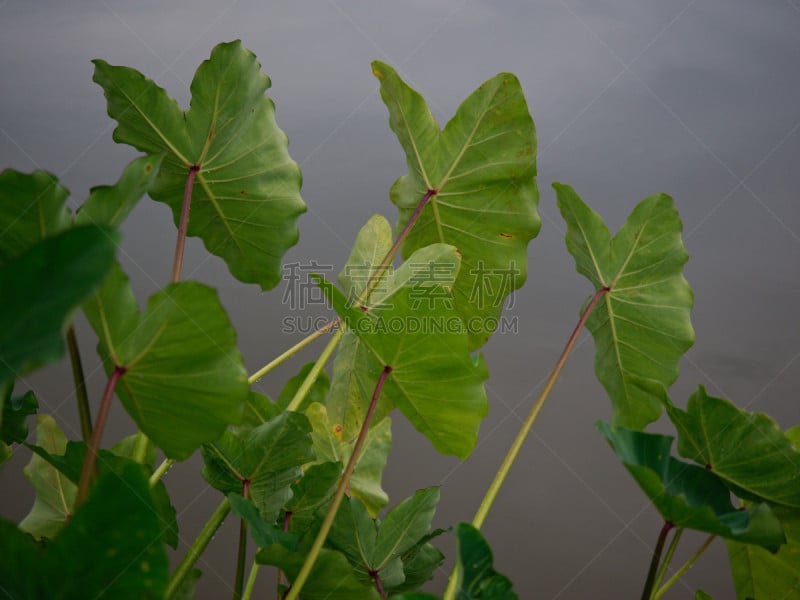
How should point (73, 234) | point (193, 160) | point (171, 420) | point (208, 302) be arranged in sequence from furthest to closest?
point (193, 160), point (171, 420), point (208, 302), point (73, 234)

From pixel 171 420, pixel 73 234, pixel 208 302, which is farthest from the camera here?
pixel 171 420

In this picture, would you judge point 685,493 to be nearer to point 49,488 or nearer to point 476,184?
point 476,184

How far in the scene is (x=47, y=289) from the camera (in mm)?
378

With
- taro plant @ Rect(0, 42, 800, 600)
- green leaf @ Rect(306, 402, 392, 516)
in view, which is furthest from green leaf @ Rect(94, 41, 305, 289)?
green leaf @ Rect(306, 402, 392, 516)

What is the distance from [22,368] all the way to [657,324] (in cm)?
101

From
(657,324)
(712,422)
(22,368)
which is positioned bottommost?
(22,368)

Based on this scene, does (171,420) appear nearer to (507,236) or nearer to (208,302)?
(208,302)

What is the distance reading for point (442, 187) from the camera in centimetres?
129

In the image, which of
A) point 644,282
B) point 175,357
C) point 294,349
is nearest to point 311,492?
point 294,349

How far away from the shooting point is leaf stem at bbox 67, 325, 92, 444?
28.4 inches

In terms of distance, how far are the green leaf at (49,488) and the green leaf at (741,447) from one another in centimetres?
94

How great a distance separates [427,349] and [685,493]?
0.33 meters

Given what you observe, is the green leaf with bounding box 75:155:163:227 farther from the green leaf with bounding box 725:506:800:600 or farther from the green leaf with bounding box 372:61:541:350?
the green leaf with bounding box 725:506:800:600

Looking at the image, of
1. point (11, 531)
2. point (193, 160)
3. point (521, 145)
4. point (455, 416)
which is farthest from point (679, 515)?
point (193, 160)
